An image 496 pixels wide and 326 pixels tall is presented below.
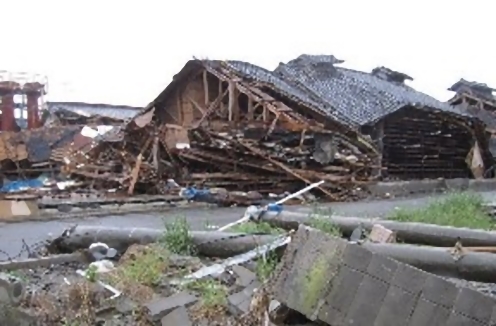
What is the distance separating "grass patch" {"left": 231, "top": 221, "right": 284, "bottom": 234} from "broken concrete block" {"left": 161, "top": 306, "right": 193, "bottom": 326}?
261 cm

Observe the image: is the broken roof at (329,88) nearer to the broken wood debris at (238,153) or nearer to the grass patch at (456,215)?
the broken wood debris at (238,153)

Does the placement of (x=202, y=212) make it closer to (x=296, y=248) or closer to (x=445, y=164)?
(x=296, y=248)

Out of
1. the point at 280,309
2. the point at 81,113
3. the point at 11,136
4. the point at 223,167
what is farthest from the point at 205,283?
the point at 81,113

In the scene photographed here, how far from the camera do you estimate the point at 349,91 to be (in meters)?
23.9

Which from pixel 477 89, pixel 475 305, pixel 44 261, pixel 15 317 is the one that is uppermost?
pixel 477 89

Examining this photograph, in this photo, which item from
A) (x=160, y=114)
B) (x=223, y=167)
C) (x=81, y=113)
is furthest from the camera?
(x=81, y=113)

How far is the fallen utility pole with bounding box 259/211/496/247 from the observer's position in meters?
6.37

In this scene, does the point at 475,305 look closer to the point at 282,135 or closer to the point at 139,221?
the point at 139,221

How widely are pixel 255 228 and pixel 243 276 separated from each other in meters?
2.25

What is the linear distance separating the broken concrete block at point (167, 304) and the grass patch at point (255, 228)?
2316 mm

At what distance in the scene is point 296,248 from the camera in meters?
4.04

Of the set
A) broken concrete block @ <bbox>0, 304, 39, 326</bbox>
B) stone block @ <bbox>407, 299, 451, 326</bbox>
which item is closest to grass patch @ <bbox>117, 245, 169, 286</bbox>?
broken concrete block @ <bbox>0, 304, 39, 326</bbox>

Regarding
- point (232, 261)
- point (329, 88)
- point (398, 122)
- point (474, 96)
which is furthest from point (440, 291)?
point (474, 96)

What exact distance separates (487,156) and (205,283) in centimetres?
2285
